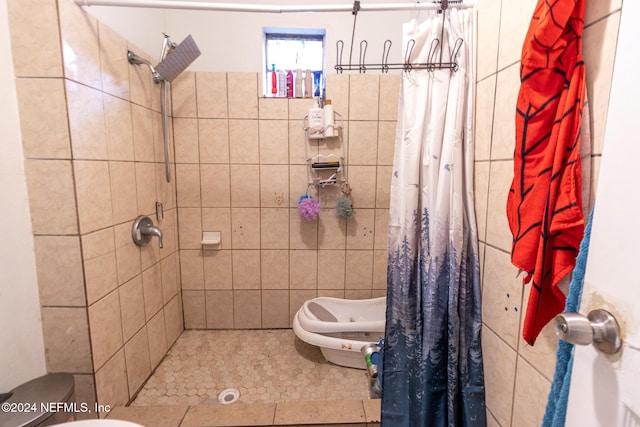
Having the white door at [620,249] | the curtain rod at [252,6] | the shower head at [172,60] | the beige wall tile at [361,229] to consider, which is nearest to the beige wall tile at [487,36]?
the curtain rod at [252,6]

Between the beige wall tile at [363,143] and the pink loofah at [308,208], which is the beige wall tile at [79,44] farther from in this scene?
the beige wall tile at [363,143]

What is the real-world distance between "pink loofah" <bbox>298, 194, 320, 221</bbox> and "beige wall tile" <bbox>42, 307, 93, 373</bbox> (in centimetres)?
119

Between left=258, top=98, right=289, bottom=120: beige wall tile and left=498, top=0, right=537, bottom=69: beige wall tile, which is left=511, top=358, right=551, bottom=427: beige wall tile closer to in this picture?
left=498, top=0, right=537, bottom=69: beige wall tile

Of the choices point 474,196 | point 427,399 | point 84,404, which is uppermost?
point 474,196

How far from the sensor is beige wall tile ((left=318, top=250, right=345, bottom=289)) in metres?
2.03

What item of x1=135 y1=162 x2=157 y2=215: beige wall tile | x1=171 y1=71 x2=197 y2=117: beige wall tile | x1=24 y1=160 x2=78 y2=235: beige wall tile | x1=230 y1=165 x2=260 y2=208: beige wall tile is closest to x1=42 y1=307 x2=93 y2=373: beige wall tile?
x1=24 y1=160 x2=78 y2=235: beige wall tile

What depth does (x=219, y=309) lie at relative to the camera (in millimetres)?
2053

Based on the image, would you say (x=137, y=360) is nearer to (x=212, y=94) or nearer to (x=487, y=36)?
(x=212, y=94)

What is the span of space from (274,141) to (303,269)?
91 cm

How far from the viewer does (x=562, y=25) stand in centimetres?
57

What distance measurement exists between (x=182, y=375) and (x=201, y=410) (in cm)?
43

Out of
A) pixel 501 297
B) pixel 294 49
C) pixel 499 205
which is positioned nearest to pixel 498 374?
pixel 501 297

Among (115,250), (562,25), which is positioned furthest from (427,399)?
(115,250)

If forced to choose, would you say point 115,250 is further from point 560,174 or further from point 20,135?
point 560,174
